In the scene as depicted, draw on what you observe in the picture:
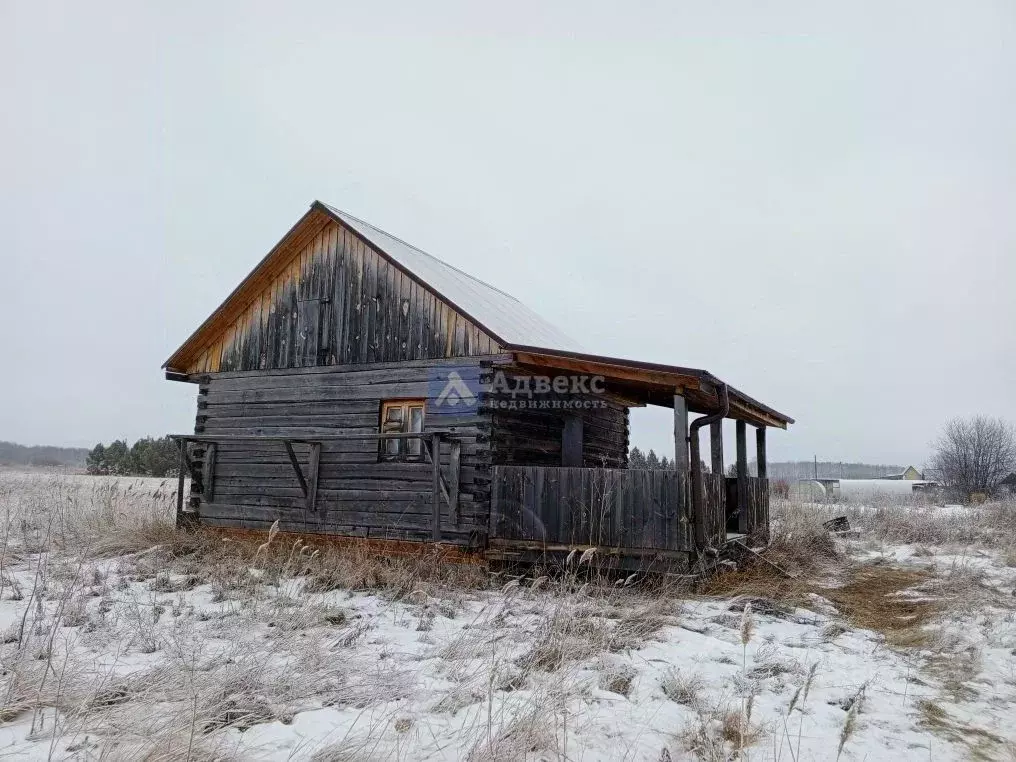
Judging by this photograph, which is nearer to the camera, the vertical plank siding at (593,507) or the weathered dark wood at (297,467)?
the vertical plank siding at (593,507)

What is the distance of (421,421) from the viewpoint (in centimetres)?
1133

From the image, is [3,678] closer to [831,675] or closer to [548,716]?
[548,716]

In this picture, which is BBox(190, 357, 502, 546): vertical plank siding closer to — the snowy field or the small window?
the small window

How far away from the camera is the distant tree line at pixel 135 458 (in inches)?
1909

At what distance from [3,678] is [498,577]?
639cm

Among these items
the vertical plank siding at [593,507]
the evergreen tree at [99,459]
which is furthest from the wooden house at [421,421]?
the evergreen tree at [99,459]

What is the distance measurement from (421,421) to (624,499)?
377cm

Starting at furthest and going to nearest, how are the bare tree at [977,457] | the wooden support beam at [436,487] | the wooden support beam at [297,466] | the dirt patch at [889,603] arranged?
1. the bare tree at [977,457]
2. the wooden support beam at [297,466]
3. the wooden support beam at [436,487]
4. the dirt patch at [889,603]

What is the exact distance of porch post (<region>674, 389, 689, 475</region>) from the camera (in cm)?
920

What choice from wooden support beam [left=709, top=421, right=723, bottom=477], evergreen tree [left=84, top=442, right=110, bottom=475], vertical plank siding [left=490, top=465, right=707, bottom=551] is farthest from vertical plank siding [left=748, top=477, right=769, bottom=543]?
evergreen tree [left=84, top=442, right=110, bottom=475]

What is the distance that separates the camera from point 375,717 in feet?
14.3

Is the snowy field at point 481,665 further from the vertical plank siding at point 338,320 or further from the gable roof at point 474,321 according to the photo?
the vertical plank siding at point 338,320

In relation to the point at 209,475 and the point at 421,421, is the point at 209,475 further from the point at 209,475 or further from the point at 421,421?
the point at 421,421

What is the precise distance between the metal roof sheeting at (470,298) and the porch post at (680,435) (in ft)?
8.54
